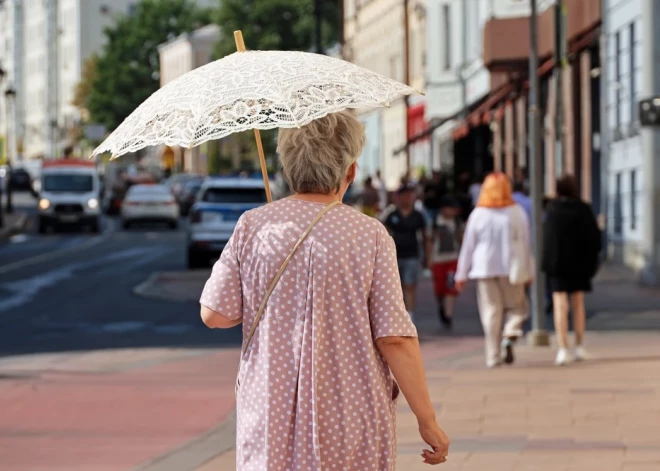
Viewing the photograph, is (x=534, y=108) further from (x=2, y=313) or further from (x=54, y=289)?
(x=54, y=289)

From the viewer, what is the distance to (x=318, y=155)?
4867 millimetres

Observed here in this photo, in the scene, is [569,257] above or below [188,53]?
below

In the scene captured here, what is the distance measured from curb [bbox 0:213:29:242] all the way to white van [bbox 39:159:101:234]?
0.99m

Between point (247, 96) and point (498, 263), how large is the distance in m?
9.12

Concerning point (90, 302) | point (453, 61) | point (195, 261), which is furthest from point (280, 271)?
point (453, 61)

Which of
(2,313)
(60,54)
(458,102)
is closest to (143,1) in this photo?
(60,54)

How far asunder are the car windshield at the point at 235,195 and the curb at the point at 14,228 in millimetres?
19681

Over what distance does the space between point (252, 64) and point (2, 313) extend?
58.2 ft

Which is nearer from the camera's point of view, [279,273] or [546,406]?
[279,273]

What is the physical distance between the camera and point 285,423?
4.77 metres

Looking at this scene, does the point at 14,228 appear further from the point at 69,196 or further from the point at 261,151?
the point at 261,151

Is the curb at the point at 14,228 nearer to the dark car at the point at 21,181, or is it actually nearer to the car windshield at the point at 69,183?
the car windshield at the point at 69,183

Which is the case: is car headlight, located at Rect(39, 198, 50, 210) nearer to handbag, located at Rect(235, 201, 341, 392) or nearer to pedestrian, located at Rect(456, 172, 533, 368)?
pedestrian, located at Rect(456, 172, 533, 368)

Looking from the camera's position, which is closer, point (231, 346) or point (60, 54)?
point (231, 346)
